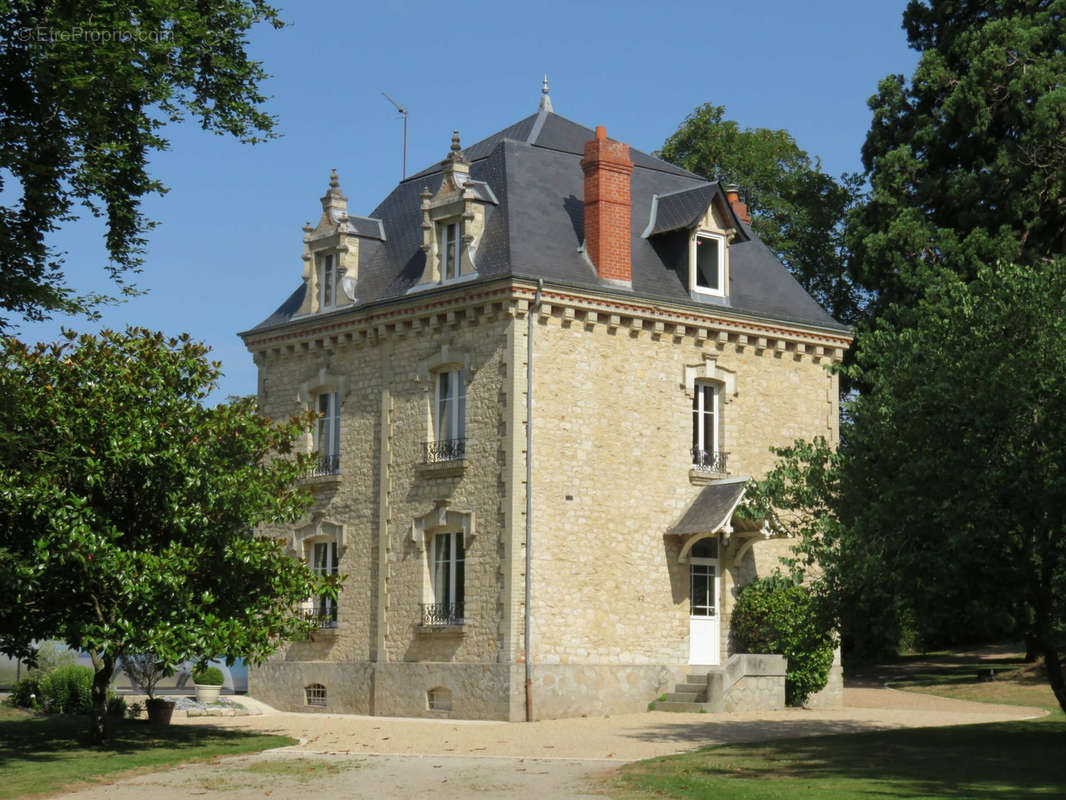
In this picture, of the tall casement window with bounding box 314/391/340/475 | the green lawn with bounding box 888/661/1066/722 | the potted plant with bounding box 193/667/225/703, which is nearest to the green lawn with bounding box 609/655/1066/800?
the green lawn with bounding box 888/661/1066/722

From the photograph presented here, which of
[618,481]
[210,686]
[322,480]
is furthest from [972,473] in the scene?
[210,686]

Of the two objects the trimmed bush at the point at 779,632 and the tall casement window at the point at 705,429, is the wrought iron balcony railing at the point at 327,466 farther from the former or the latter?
the trimmed bush at the point at 779,632

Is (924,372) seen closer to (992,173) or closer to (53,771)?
(53,771)

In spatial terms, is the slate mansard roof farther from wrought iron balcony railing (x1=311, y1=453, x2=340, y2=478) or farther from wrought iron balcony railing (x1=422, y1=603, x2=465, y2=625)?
wrought iron balcony railing (x1=422, y1=603, x2=465, y2=625)

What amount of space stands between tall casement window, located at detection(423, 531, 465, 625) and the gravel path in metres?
2.08

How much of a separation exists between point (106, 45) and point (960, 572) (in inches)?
480

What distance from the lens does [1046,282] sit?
18.5 metres

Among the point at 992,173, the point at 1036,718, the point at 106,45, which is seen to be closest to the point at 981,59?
the point at 992,173

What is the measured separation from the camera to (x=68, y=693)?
26875mm

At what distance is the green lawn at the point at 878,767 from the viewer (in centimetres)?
1502

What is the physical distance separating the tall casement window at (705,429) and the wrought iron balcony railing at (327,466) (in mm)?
7222

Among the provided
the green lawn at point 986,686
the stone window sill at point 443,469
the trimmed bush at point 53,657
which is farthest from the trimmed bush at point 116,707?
the green lawn at point 986,686

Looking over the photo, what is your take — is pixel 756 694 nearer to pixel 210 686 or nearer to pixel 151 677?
pixel 151 677

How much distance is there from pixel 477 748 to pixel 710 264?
12.4 metres
